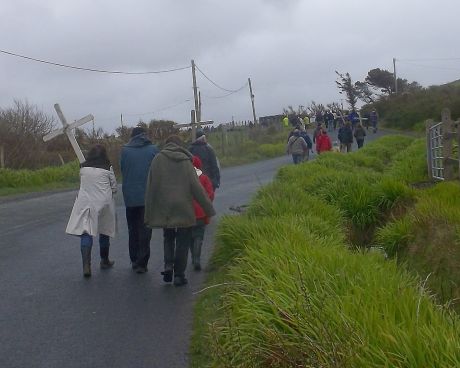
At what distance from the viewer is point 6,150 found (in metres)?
36.3

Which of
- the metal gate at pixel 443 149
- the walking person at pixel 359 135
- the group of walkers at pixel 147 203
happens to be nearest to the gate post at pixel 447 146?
the metal gate at pixel 443 149

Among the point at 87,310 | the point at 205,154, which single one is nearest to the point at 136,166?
the point at 87,310

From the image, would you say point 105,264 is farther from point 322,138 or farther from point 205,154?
point 322,138

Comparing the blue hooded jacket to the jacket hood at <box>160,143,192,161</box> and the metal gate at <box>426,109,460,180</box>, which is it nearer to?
the jacket hood at <box>160,143,192,161</box>

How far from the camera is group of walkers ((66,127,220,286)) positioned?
8.89m

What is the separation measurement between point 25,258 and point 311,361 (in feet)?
24.5

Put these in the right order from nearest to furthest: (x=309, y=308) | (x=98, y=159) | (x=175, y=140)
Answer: (x=309, y=308), (x=175, y=140), (x=98, y=159)

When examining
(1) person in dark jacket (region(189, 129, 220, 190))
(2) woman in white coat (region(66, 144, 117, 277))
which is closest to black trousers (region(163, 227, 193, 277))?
(2) woman in white coat (region(66, 144, 117, 277))

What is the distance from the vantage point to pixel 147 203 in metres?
8.97

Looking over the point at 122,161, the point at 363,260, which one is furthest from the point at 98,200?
the point at 363,260

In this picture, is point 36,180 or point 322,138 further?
point 36,180

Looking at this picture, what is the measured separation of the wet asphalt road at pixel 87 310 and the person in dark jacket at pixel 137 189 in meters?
0.25

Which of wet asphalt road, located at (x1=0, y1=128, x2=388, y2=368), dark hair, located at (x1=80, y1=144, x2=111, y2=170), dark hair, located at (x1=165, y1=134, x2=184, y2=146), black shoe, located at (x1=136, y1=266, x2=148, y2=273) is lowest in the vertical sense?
wet asphalt road, located at (x1=0, y1=128, x2=388, y2=368)

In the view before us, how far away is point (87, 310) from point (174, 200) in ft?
5.28
